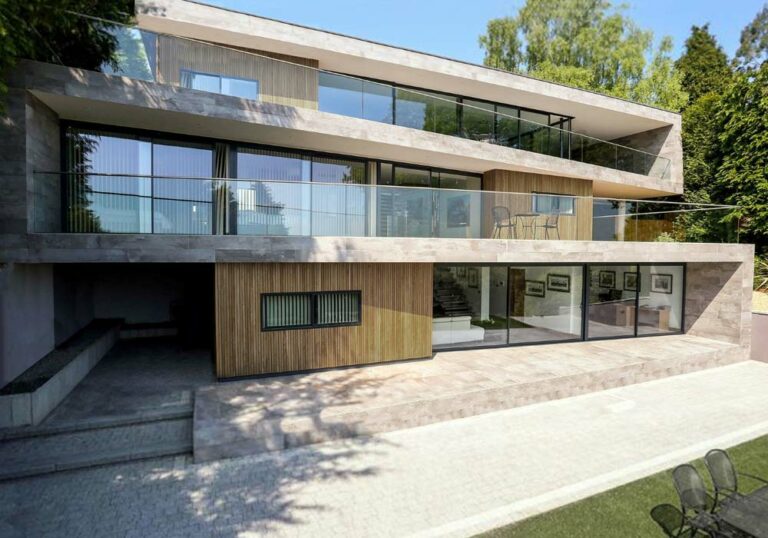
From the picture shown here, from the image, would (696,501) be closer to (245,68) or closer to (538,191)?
(538,191)

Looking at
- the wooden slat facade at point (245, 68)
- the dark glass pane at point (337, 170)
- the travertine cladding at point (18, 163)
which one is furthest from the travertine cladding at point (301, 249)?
the wooden slat facade at point (245, 68)

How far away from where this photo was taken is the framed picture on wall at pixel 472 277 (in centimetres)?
1244

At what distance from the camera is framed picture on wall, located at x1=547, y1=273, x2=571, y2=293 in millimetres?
13761

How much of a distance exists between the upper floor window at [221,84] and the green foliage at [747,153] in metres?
19.0

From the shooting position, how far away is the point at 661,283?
1545cm

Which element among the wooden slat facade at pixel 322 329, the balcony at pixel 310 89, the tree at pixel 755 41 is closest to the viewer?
the wooden slat facade at pixel 322 329

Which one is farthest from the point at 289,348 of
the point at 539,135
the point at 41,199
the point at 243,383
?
the point at 539,135

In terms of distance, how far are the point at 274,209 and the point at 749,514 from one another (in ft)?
29.8

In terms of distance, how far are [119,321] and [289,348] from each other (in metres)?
7.21

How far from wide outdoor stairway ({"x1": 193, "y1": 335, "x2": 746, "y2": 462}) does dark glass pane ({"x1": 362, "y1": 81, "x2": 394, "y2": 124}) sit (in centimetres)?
688

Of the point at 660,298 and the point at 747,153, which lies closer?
the point at 660,298

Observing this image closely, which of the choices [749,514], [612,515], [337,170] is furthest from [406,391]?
[337,170]

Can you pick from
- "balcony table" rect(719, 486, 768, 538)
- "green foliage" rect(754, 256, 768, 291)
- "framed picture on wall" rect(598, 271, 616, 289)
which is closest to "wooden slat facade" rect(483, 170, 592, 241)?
"framed picture on wall" rect(598, 271, 616, 289)

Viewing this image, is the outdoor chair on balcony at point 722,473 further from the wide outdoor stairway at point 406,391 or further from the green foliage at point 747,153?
the green foliage at point 747,153
